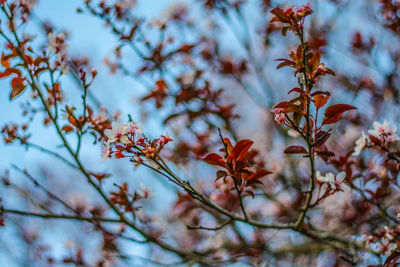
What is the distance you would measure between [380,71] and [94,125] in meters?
2.46

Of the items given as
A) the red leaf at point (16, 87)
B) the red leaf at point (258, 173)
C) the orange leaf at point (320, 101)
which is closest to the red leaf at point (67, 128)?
the red leaf at point (16, 87)

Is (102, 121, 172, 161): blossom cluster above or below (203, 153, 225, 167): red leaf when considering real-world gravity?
above

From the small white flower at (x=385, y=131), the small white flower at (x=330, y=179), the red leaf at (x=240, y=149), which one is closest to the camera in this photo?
the red leaf at (x=240, y=149)

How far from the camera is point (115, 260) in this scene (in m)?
2.68

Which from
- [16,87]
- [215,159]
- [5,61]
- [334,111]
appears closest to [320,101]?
[334,111]

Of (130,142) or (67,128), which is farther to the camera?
(67,128)

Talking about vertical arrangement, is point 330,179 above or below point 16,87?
below

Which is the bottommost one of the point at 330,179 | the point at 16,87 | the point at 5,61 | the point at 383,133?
the point at 330,179

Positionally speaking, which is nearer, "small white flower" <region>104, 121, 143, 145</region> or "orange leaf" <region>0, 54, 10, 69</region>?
"small white flower" <region>104, 121, 143, 145</region>

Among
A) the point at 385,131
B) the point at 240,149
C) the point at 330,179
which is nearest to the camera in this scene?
the point at 240,149

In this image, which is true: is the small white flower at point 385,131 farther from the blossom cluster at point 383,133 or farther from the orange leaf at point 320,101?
the orange leaf at point 320,101

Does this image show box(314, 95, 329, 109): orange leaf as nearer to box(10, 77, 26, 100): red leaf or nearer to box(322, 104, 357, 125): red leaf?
box(322, 104, 357, 125): red leaf

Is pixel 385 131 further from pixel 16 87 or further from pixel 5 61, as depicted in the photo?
pixel 5 61

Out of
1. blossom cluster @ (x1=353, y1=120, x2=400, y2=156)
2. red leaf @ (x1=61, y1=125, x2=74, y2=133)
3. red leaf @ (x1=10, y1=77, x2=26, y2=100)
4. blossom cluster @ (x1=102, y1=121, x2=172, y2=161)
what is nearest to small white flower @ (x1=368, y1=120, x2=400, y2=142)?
blossom cluster @ (x1=353, y1=120, x2=400, y2=156)
